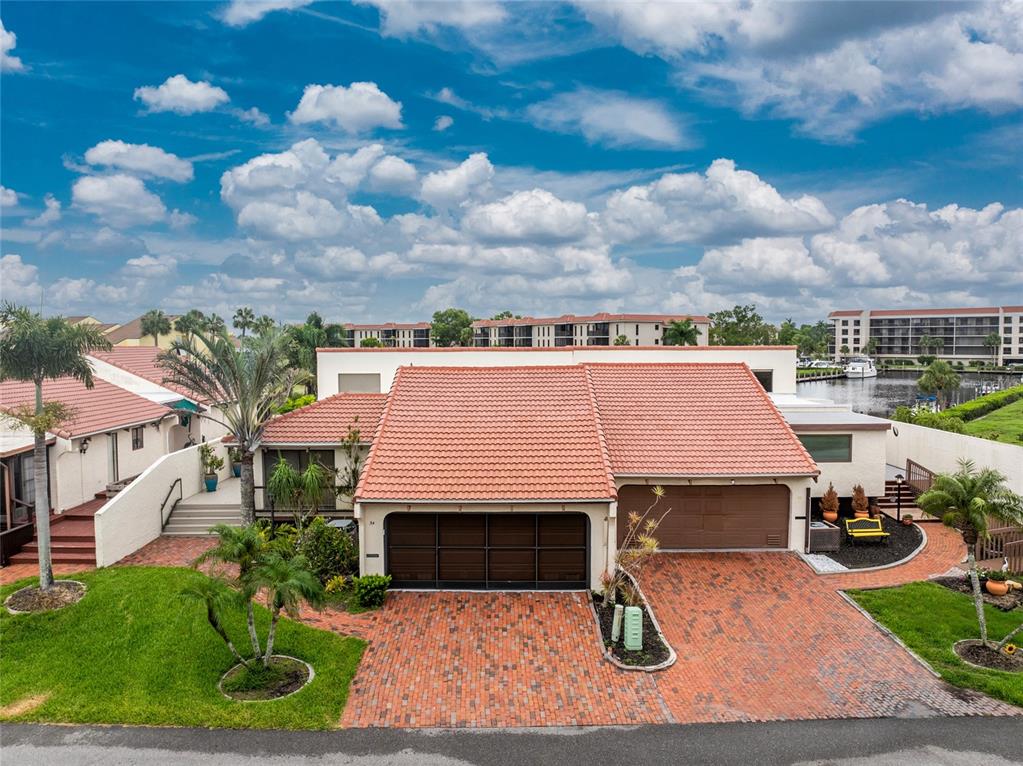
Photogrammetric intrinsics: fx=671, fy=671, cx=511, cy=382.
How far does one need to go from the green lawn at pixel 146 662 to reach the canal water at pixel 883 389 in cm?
6544

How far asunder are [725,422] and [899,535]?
23.0 ft

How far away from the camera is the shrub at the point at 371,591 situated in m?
17.2

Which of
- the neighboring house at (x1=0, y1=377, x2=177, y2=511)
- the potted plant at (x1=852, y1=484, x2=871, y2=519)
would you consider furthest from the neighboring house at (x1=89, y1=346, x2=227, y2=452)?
the potted plant at (x1=852, y1=484, x2=871, y2=519)

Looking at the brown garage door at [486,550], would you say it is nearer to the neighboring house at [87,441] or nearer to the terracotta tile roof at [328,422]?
the terracotta tile roof at [328,422]

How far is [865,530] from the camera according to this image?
21.8m

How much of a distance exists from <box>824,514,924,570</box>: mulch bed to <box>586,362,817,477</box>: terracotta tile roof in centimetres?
301

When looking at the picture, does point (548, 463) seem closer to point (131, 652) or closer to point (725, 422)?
point (725, 422)

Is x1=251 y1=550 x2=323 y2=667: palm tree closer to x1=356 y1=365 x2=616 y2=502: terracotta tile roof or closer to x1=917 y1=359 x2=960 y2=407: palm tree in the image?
x1=356 y1=365 x2=616 y2=502: terracotta tile roof

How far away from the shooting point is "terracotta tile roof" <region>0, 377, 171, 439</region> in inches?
875

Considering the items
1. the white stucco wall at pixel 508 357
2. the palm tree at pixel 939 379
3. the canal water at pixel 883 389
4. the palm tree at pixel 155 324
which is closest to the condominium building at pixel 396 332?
the palm tree at pixel 155 324

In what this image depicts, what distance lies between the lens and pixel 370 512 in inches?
707

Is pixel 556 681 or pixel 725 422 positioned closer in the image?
pixel 556 681

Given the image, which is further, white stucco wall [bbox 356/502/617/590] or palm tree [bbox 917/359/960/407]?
palm tree [bbox 917/359/960/407]

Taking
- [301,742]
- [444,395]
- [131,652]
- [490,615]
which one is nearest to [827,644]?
[490,615]
